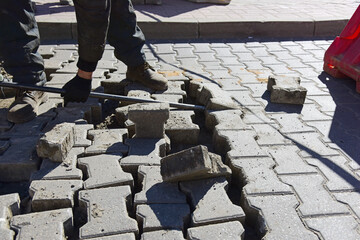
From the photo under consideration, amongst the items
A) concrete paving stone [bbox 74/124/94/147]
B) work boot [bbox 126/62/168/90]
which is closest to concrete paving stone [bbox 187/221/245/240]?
concrete paving stone [bbox 74/124/94/147]

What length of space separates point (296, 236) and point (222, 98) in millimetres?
1585

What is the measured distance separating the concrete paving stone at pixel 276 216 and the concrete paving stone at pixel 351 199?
29cm

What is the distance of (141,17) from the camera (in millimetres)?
5734

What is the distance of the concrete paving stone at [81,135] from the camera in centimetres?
259

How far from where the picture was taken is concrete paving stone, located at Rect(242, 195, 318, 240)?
1882mm

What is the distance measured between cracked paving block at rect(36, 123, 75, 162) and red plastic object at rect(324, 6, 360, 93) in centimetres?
303

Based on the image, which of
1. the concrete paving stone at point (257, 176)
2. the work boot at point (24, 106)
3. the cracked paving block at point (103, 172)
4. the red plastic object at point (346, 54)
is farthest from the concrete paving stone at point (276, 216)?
the red plastic object at point (346, 54)

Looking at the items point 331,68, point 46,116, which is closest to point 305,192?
point 46,116

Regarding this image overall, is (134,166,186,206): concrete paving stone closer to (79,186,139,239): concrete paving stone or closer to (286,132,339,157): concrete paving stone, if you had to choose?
(79,186,139,239): concrete paving stone

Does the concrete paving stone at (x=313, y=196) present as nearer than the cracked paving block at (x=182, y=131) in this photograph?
Yes

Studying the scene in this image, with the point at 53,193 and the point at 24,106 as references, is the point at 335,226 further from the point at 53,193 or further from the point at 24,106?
the point at 24,106

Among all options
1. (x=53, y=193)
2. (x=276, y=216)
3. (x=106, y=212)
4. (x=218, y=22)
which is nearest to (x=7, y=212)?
(x=53, y=193)

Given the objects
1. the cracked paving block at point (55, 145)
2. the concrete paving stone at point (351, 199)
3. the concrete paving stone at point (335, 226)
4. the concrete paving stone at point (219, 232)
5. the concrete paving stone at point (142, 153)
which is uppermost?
the cracked paving block at point (55, 145)

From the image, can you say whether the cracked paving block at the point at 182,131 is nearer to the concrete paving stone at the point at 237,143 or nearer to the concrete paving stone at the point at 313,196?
the concrete paving stone at the point at 237,143
